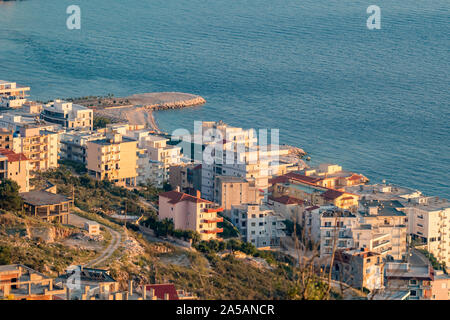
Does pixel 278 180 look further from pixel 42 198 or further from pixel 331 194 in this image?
pixel 42 198

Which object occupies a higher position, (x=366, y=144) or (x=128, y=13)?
(x=128, y=13)

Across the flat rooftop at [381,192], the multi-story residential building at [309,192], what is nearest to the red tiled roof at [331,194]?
the multi-story residential building at [309,192]

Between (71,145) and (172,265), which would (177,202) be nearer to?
(172,265)

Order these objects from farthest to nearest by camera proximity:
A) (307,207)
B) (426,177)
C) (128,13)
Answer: (128,13), (426,177), (307,207)

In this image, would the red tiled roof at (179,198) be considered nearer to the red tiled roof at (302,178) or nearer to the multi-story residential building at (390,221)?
the multi-story residential building at (390,221)

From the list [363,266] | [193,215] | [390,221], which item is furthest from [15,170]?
[390,221]

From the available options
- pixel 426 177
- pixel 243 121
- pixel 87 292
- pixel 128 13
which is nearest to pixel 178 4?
pixel 128 13

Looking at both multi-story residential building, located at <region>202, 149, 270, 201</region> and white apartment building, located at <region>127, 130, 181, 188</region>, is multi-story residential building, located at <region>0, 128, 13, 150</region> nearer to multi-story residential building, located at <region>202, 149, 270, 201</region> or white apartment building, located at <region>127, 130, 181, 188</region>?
white apartment building, located at <region>127, 130, 181, 188</region>
